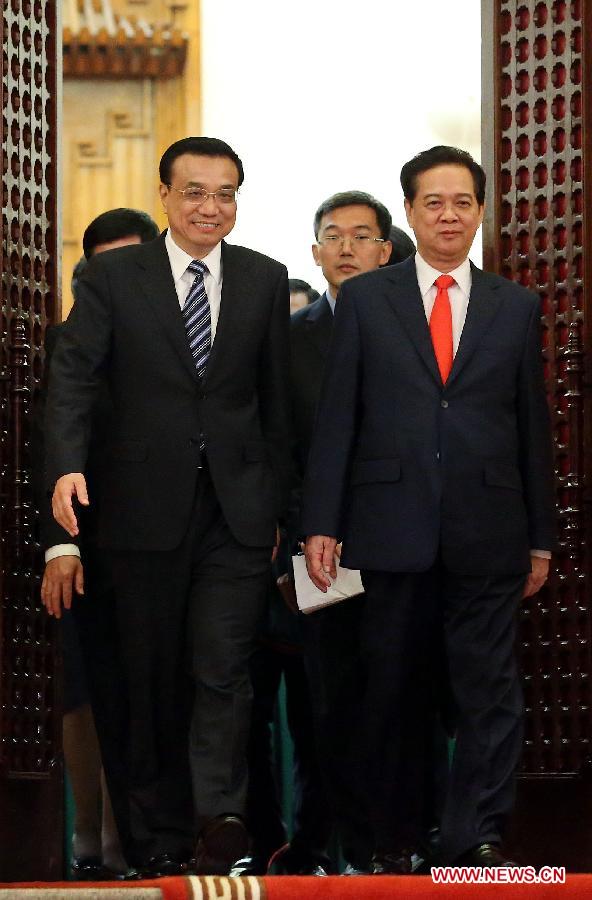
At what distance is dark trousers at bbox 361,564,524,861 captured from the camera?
3.85 metres

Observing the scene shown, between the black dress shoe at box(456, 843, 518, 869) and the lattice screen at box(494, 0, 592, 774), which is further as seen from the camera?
the lattice screen at box(494, 0, 592, 774)

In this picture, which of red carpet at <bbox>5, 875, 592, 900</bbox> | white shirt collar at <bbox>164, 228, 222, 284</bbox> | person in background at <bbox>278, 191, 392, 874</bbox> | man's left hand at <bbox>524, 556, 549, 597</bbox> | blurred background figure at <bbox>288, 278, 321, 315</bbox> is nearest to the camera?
red carpet at <bbox>5, 875, 592, 900</bbox>

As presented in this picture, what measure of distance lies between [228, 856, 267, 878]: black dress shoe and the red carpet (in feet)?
3.37

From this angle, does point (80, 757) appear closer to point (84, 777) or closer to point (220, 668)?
point (84, 777)

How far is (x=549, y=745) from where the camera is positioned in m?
4.66

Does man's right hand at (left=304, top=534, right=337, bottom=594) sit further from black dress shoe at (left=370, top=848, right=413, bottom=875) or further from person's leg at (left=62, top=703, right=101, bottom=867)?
person's leg at (left=62, top=703, right=101, bottom=867)

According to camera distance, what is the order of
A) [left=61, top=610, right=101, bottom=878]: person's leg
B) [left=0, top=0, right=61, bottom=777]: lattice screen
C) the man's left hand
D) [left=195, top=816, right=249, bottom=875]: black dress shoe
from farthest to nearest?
1. [left=61, top=610, right=101, bottom=878]: person's leg
2. [left=0, top=0, right=61, bottom=777]: lattice screen
3. the man's left hand
4. [left=195, top=816, right=249, bottom=875]: black dress shoe

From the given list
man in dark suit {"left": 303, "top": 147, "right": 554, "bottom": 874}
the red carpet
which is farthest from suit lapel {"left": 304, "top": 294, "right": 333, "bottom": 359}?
the red carpet

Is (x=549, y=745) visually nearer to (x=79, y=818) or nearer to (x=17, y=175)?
(x=79, y=818)

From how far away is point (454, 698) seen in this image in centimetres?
404

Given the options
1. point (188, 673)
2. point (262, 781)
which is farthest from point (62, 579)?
point (262, 781)

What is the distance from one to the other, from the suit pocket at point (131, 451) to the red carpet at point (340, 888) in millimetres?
1049

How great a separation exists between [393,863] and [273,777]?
2.40 feet

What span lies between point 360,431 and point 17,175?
4.06 ft
